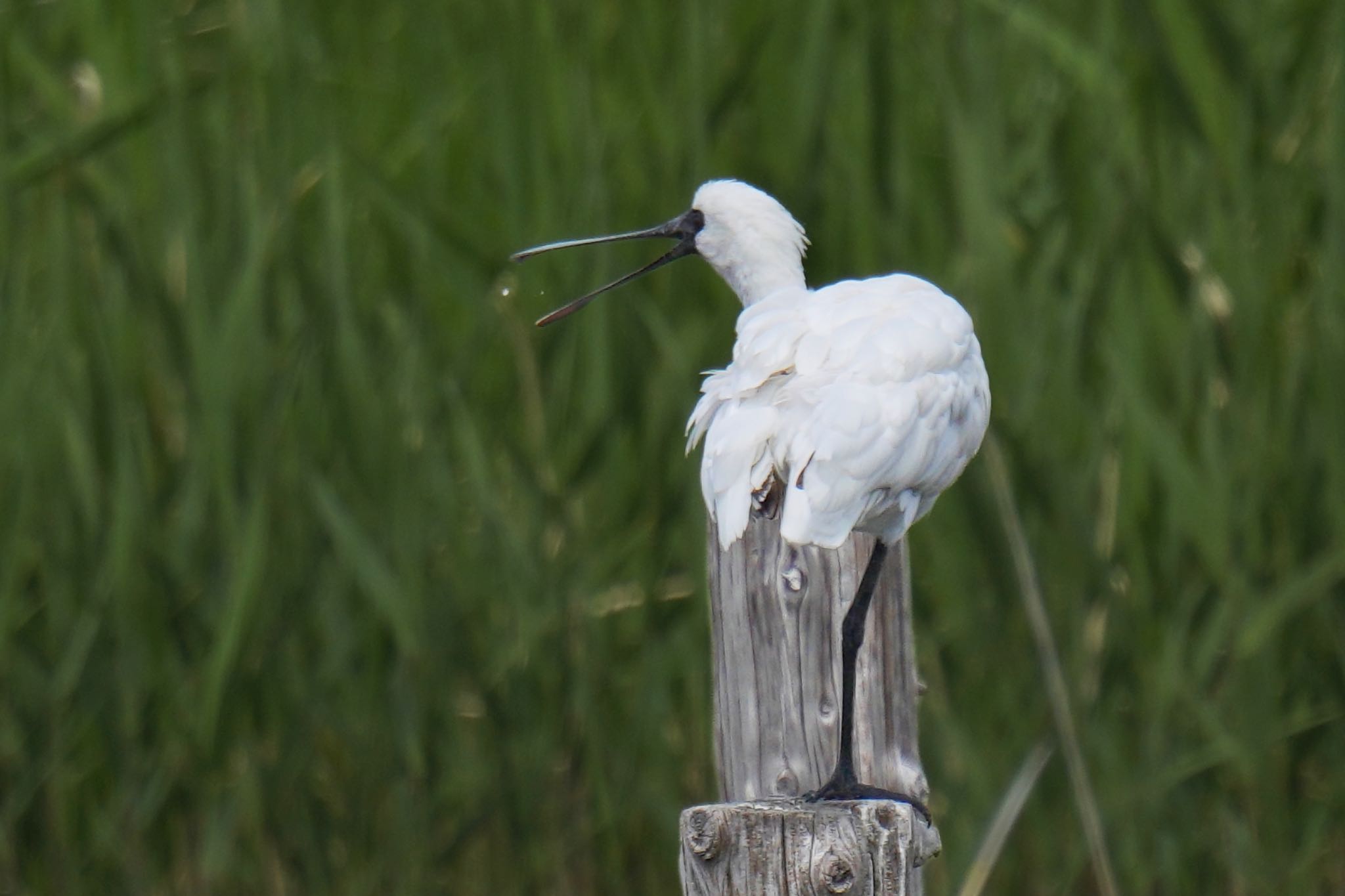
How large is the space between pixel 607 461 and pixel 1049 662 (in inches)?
27.1

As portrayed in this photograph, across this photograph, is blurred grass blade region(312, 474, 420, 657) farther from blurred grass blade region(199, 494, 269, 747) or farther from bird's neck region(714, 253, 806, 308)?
bird's neck region(714, 253, 806, 308)

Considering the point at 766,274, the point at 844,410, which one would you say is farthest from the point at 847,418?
the point at 766,274

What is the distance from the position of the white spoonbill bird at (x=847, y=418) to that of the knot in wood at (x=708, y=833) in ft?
0.66

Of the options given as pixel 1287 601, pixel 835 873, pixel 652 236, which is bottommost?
pixel 835 873

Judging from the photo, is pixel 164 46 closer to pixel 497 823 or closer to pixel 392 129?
pixel 392 129

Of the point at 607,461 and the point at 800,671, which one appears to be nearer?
the point at 800,671

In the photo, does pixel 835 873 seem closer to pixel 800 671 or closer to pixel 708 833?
pixel 708 833

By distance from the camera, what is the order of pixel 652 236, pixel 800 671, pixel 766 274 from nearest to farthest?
pixel 800 671 → pixel 766 274 → pixel 652 236

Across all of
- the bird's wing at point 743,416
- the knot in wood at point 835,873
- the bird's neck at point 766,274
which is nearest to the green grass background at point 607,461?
the bird's neck at point 766,274

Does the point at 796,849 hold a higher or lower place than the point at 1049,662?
lower

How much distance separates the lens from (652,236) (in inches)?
95.4

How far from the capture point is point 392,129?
3.15 metres

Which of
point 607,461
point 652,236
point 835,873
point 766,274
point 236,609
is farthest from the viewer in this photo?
point 607,461

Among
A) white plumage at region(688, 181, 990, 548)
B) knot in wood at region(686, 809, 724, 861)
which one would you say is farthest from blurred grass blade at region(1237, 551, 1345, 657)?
knot in wood at region(686, 809, 724, 861)
